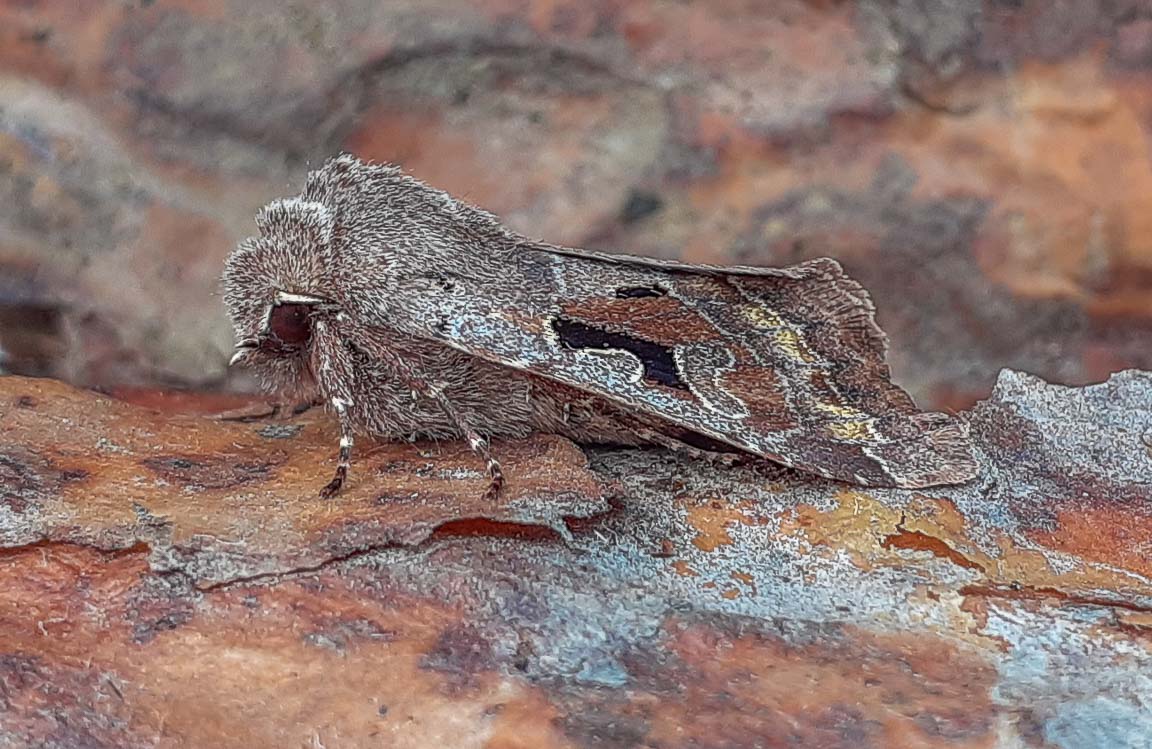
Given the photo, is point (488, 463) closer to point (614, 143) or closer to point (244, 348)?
point (244, 348)

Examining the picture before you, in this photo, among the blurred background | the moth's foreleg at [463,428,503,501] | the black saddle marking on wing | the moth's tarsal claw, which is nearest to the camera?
the moth's foreleg at [463,428,503,501]

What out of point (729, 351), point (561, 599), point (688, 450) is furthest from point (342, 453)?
point (729, 351)

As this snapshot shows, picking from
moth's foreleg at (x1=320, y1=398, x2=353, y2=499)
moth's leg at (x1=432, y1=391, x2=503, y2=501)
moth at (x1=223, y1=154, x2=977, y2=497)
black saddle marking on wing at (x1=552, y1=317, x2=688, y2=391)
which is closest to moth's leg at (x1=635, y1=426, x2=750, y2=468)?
moth at (x1=223, y1=154, x2=977, y2=497)

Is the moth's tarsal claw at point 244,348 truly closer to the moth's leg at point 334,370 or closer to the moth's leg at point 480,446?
the moth's leg at point 334,370

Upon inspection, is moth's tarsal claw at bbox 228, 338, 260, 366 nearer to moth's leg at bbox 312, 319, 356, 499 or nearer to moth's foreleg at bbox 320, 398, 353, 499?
moth's leg at bbox 312, 319, 356, 499

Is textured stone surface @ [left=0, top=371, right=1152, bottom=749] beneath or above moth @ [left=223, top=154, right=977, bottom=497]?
beneath

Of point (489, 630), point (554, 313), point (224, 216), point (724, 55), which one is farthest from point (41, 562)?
point (724, 55)

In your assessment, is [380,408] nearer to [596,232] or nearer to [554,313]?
[554,313]

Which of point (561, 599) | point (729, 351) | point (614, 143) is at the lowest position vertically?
point (561, 599)
